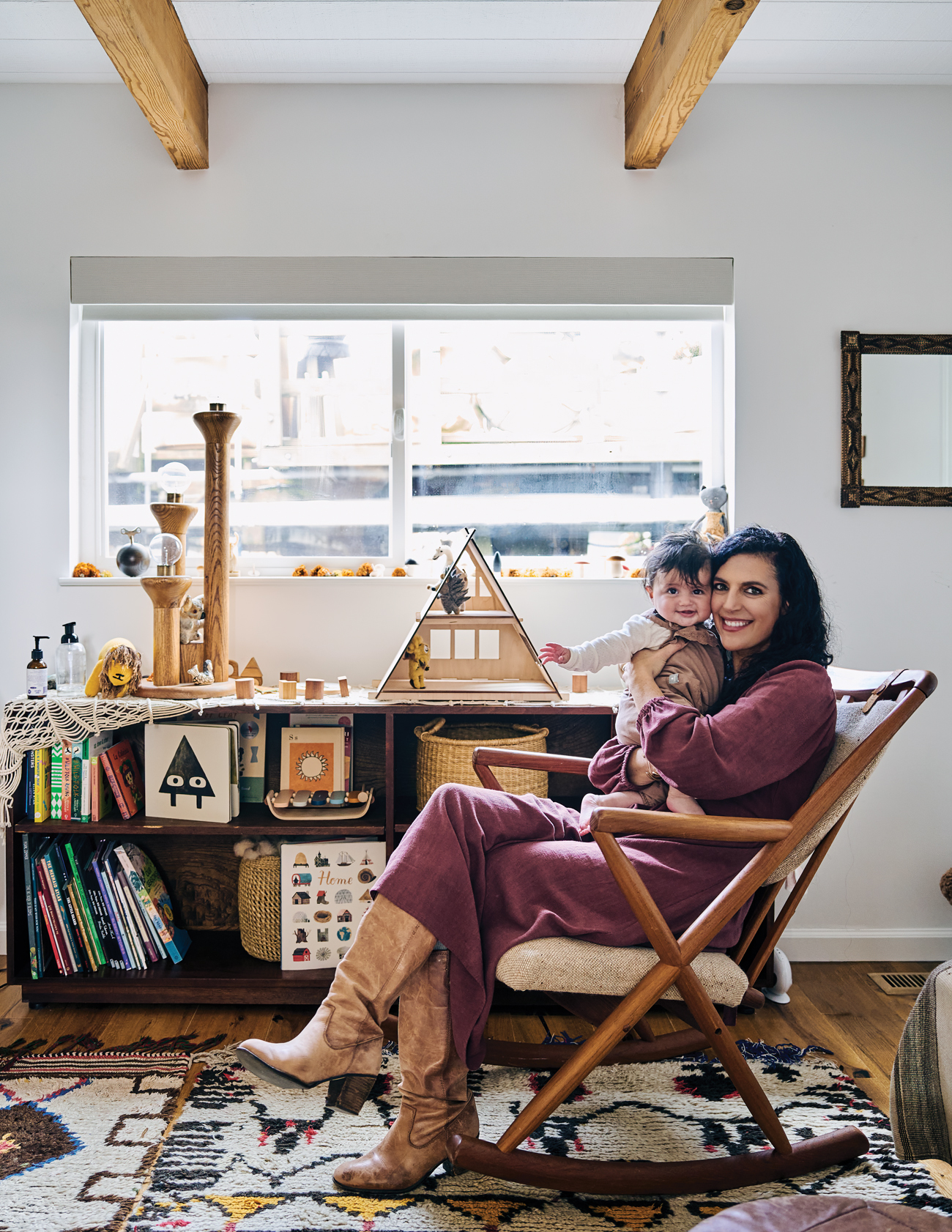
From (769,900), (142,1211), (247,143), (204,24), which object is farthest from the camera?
(247,143)

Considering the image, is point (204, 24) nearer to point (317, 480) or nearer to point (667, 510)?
point (317, 480)

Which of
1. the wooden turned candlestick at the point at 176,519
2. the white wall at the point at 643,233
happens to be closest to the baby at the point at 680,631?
the white wall at the point at 643,233

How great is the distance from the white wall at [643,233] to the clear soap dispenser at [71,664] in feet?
0.49

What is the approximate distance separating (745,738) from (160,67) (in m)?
2.18

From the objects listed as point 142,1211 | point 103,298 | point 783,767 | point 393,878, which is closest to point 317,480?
point 103,298

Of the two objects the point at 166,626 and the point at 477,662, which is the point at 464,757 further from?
the point at 166,626

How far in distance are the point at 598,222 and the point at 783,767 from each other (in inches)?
73.8

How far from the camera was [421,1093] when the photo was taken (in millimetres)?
1536

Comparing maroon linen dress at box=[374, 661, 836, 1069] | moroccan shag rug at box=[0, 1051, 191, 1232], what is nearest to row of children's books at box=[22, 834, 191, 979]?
moroccan shag rug at box=[0, 1051, 191, 1232]

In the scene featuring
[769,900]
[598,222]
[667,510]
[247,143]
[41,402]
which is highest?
[247,143]

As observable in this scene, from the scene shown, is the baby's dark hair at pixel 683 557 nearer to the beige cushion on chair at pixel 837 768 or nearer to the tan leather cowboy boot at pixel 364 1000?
the beige cushion on chair at pixel 837 768

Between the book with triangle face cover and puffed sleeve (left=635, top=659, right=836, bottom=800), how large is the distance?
4.20 ft

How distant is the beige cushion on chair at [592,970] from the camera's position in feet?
4.86

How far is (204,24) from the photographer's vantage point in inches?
92.2
